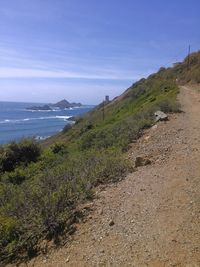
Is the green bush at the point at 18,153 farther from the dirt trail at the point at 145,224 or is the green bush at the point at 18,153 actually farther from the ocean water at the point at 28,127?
the ocean water at the point at 28,127

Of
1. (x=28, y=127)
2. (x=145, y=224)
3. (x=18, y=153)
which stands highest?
(x=145, y=224)

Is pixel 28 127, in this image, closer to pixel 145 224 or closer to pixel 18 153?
pixel 18 153

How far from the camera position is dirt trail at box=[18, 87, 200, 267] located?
533cm

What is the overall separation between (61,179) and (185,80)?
1399 inches

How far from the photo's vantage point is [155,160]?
398 inches

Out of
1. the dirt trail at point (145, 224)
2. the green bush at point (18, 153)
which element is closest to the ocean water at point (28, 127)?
the green bush at point (18, 153)

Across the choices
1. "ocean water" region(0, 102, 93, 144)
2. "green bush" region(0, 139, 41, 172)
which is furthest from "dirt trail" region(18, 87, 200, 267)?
"ocean water" region(0, 102, 93, 144)

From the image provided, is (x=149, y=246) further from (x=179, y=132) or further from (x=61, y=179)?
(x=179, y=132)

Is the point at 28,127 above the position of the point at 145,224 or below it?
below

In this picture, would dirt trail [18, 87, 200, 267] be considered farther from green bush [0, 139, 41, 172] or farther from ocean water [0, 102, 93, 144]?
ocean water [0, 102, 93, 144]

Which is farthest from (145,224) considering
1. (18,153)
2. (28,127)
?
(28,127)

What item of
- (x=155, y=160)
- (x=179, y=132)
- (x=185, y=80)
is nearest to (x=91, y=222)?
(x=155, y=160)

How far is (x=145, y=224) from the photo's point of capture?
242 inches

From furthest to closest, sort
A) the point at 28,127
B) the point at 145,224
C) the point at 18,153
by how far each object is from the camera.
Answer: the point at 28,127 < the point at 18,153 < the point at 145,224
